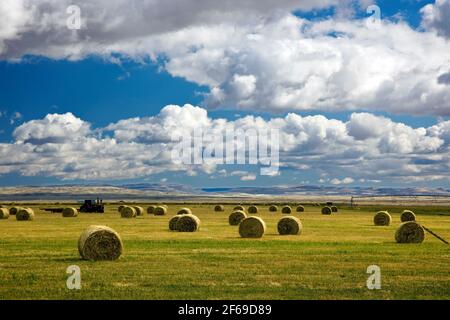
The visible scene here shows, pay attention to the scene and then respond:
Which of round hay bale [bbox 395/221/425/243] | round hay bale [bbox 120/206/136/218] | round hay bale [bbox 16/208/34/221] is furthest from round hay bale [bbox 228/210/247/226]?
round hay bale [bbox 16/208/34/221]

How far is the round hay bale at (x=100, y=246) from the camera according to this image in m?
25.7

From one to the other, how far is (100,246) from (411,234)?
57.1 feet

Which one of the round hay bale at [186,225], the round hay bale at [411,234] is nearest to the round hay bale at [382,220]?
the round hay bale at [186,225]

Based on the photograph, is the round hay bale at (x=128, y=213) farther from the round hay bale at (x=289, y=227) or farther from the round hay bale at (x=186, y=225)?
the round hay bale at (x=289, y=227)

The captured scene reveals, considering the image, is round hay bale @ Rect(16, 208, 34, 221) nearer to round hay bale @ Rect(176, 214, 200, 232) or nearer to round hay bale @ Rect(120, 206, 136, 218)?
round hay bale @ Rect(120, 206, 136, 218)

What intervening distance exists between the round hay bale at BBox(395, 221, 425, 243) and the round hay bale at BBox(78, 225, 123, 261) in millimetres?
16367

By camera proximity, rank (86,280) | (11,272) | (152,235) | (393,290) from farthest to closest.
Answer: (152,235)
(11,272)
(86,280)
(393,290)

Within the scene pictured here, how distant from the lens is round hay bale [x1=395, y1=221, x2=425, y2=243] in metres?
34.2
